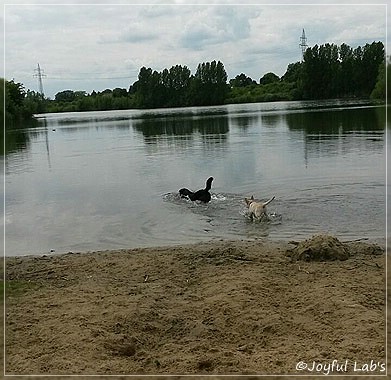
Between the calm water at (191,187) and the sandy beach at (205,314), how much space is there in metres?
1.77

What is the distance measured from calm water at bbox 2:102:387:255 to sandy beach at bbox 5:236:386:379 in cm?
177

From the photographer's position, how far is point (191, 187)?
1828 cm

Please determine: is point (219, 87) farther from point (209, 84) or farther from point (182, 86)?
point (182, 86)

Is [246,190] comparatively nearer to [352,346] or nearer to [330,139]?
[352,346]

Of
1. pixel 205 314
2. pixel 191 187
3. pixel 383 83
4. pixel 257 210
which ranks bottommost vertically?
pixel 191 187

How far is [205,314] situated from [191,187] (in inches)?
477

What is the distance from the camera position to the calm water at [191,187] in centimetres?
1157

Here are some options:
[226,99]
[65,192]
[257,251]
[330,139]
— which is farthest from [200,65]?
[257,251]

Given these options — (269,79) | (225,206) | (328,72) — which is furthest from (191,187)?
(269,79)

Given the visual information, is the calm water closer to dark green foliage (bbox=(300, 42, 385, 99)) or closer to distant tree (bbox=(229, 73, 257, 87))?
dark green foliage (bbox=(300, 42, 385, 99))

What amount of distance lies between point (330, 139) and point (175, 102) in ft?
307

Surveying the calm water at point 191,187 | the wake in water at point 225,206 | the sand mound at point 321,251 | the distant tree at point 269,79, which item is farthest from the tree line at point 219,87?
the sand mound at point 321,251

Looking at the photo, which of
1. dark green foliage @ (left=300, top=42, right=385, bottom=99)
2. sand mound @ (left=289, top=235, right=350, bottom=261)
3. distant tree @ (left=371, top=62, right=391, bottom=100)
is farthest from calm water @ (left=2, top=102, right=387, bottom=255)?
dark green foliage @ (left=300, top=42, right=385, bottom=99)

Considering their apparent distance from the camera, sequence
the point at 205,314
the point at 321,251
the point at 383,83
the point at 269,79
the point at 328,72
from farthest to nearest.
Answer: the point at 269,79 < the point at 328,72 < the point at 321,251 < the point at 205,314 < the point at 383,83
